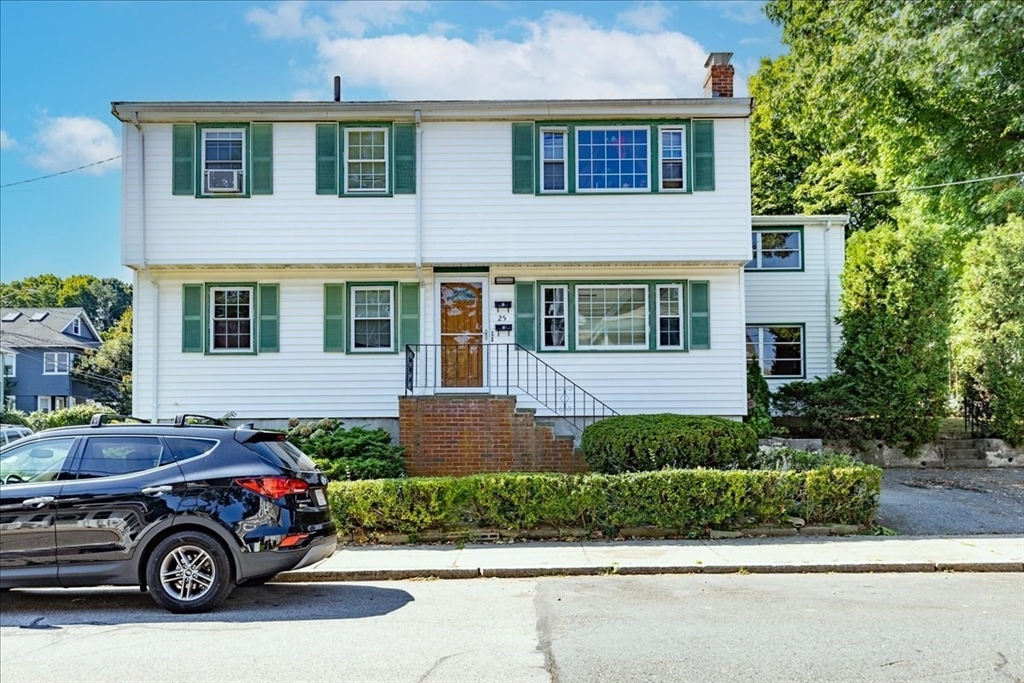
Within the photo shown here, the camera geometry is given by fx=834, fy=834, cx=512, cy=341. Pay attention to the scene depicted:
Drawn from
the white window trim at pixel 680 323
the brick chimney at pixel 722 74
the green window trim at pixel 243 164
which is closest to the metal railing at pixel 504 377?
the white window trim at pixel 680 323

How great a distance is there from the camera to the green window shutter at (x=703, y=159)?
15.8 metres

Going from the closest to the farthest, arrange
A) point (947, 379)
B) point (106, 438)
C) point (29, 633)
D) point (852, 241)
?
point (29, 633), point (106, 438), point (947, 379), point (852, 241)

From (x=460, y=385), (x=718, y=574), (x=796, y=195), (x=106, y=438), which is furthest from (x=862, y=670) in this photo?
(x=796, y=195)

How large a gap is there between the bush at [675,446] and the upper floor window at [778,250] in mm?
9211

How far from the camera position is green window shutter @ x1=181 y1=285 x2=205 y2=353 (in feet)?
52.9

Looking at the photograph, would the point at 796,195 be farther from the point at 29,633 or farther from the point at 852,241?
the point at 29,633

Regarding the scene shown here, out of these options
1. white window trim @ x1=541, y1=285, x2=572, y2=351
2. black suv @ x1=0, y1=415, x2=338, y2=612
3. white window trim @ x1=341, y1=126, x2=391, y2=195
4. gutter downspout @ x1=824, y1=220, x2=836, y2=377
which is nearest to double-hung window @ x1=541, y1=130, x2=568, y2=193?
white window trim @ x1=541, y1=285, x2=572, y2=351

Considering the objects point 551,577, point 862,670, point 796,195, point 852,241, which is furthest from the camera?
point 796,195

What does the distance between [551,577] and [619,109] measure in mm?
9628

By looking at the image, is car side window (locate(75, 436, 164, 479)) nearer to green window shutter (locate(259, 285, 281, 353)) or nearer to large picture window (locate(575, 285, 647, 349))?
green window shutter (locate(259, 285, 281, 353))

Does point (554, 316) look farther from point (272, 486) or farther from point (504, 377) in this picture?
point (272, 486)

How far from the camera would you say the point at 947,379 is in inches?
671

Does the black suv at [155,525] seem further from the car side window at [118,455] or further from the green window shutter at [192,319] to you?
the green window shutter at [192,319]

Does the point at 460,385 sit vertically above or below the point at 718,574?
above
